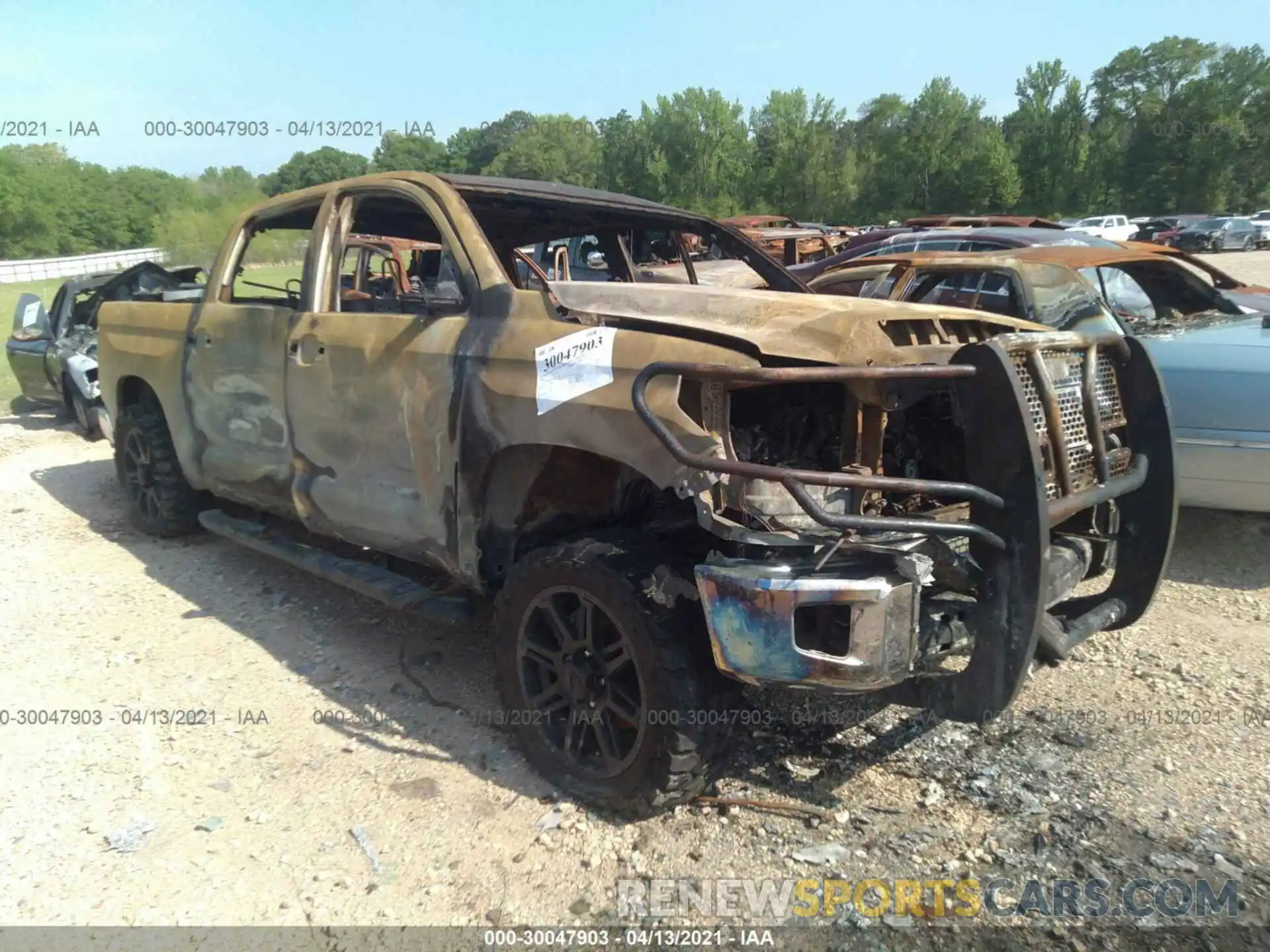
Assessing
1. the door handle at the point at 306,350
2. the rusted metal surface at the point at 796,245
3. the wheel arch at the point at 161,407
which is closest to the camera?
the door handle at the point at 306,350

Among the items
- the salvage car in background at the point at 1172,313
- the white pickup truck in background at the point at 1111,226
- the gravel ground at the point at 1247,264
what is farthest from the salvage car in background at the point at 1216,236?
the salvage car in background at the point at 1172,313

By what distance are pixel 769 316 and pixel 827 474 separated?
527 millimetres

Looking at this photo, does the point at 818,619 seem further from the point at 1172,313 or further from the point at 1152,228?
the point at 1152,228

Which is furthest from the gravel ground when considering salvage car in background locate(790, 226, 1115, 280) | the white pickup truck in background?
salvage car in background locate(790, 226, 1115, 280)

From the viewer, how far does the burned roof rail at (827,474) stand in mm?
2295

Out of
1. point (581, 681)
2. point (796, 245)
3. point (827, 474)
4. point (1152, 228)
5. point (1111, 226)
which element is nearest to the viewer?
point (827, 474)

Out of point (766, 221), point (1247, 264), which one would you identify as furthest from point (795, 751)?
point (1247, 264)

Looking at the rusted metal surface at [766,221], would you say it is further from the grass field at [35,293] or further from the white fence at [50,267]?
the white fence at [50,267]

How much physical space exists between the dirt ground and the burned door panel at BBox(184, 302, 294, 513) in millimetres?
708

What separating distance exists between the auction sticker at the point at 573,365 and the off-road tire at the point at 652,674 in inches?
19.0

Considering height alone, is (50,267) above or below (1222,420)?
above

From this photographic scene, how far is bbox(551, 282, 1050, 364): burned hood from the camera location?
2.49m

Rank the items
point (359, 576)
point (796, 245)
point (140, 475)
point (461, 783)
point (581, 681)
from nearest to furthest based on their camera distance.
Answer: point (581, 681)
point (461, 783)
point (359, 576)
point (140, 475)
point (796, 245)

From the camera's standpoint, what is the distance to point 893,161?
54.1 m
